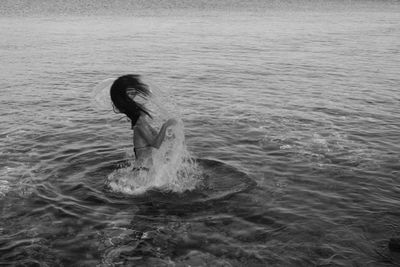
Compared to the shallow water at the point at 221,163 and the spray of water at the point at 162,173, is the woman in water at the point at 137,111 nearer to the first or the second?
the spray of water at the point at 162,173

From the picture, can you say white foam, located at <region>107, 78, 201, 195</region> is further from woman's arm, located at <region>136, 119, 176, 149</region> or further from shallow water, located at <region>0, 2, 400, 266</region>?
woman's arm, located at <region>136, 119, 176, 149</region>

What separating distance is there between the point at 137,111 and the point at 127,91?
485mm

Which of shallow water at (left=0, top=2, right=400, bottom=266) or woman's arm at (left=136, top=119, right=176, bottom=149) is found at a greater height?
woman's arm at (left=136, top=119, right=176, bottom=149)

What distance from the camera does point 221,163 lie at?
12109mm

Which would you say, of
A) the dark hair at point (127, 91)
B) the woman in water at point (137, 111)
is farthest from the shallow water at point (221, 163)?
the dark hair at point (127, 91)

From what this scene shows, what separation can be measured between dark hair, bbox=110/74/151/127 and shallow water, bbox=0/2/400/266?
211cm

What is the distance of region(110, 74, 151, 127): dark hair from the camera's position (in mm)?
9172

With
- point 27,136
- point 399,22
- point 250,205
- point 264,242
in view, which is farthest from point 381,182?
point 399,22

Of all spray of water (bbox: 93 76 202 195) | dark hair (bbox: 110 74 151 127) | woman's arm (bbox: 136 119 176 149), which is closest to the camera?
dark hair (bbox: 110 74 151 127)

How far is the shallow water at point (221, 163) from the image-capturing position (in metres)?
8.09

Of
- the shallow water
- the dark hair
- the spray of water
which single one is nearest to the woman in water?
the dark hair

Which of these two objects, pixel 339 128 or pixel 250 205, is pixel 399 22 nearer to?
pixel 339 128

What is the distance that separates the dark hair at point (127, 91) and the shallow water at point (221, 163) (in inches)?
83.3

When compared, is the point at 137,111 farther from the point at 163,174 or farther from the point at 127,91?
the point at 163,174
